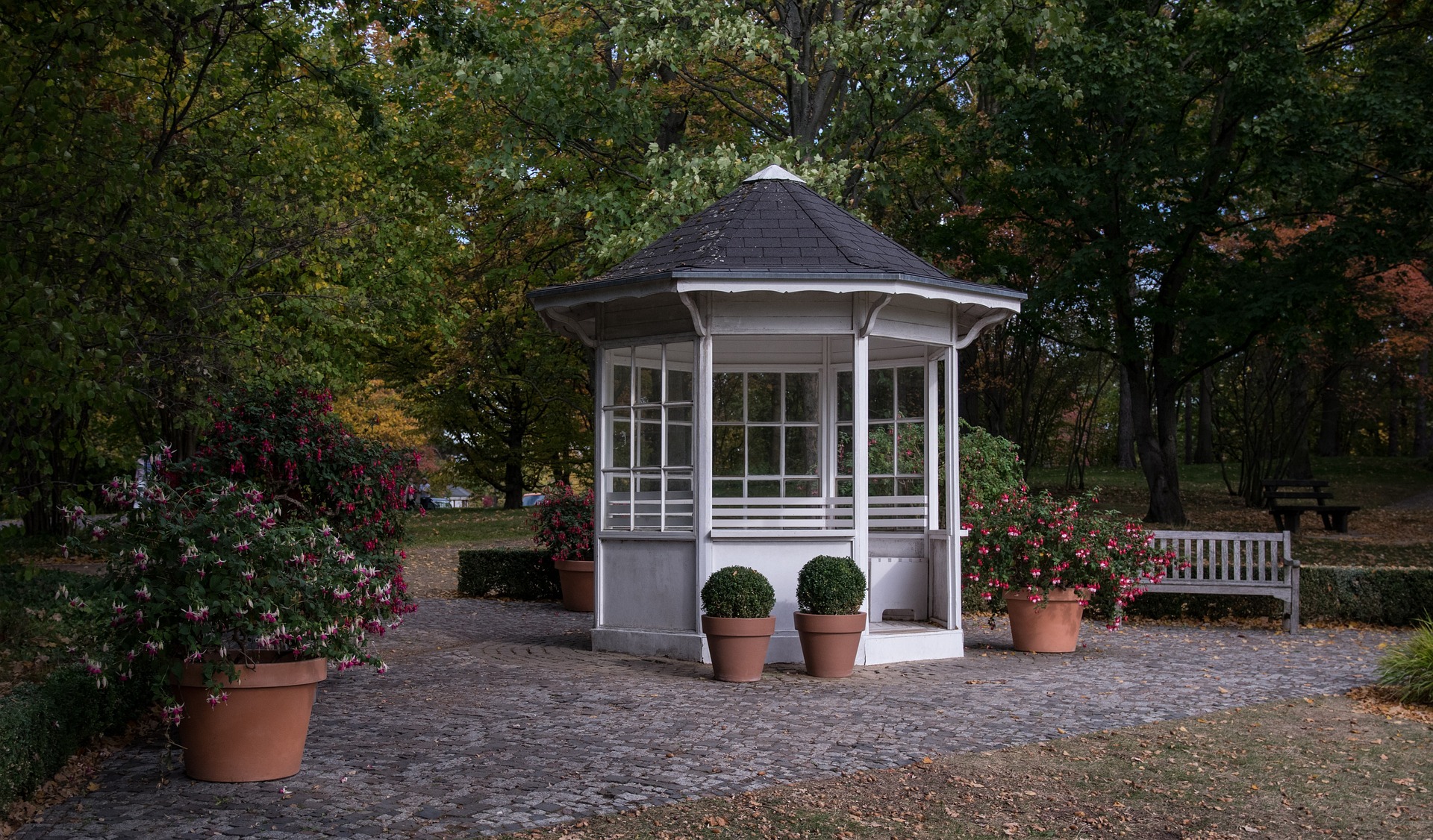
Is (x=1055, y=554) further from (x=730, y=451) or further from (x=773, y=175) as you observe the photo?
(x=773, y=175)

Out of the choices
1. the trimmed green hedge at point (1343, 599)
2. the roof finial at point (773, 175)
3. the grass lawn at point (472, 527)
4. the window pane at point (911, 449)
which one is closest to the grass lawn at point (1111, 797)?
the window pane at point (911, 449)

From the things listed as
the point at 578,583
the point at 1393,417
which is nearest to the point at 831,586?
the point at 578,583

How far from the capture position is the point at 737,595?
344 inches

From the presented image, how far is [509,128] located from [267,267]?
13.6 ft

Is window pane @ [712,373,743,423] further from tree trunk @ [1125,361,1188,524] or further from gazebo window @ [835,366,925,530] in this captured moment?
tree trunk @ [1125,361,1188,524]

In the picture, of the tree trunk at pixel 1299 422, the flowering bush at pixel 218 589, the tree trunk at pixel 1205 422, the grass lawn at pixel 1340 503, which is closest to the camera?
the flowering bush at pixel 218 589

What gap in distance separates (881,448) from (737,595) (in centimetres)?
345

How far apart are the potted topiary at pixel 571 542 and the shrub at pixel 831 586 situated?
5202mm

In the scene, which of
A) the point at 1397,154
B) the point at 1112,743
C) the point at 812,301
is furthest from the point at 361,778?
the point at 1397,154

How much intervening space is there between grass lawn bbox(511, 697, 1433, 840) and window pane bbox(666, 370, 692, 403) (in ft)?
18.2

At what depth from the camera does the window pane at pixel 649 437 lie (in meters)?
10.6

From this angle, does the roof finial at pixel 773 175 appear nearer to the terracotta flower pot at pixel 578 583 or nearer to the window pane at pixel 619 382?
the window pane at pixel 619 382

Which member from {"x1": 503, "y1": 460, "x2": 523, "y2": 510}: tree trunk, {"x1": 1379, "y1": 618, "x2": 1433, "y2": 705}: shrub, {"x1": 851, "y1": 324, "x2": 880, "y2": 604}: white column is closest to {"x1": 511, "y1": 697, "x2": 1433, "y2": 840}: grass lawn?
{"x1": 1379, "y1": 618, "x2": 1433, "y2": 705}: shrub

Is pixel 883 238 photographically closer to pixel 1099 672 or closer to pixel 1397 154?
pixel 1099 672
